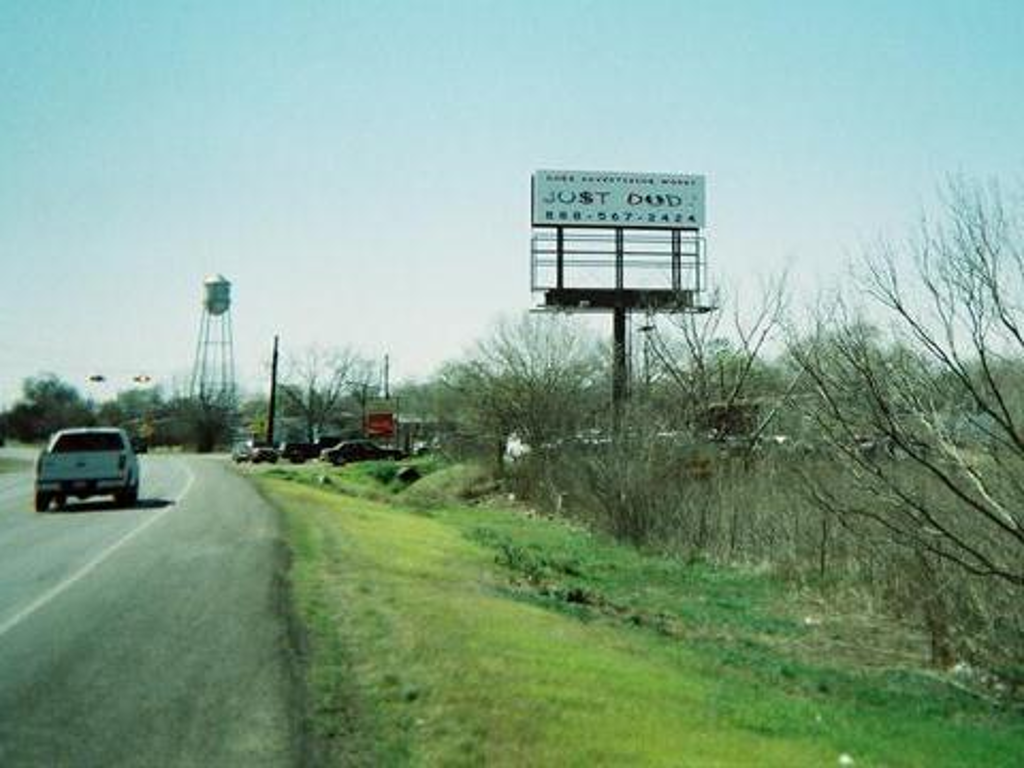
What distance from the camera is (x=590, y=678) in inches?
404

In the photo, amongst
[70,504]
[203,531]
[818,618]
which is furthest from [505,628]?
A: [70,504]

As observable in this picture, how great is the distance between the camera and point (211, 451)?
11888 cm

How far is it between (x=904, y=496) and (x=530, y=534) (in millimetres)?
19334

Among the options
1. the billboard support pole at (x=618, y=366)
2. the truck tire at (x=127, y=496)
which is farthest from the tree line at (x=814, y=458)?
the truck tire at (x=127, y=496)

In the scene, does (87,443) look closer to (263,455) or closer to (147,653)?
(147,653)

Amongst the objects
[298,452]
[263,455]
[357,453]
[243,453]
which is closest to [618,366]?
[357,453]

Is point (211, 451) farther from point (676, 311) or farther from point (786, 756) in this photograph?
point (786, 756)

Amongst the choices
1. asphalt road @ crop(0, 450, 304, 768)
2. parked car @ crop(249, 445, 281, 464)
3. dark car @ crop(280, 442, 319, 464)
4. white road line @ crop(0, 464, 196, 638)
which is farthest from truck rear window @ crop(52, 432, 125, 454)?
dark car @ crop(280, 442, 319, 464)

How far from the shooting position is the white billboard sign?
161ft

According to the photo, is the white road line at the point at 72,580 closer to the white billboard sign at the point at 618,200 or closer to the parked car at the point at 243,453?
the white billboard sign at the point at 618,200

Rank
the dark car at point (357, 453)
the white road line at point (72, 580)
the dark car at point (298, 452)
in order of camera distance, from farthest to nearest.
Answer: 1. the dark car at point (298, 452)
2. the dark car at point (357, 453)
3. the white road line at point (72, 580)

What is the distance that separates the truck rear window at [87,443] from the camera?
1321 inches

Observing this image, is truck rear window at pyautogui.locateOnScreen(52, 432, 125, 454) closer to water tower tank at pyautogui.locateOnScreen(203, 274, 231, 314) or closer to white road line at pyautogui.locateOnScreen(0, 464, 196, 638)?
white road line at pyautogui.locateOnScreen(0, 464, 196, 638)

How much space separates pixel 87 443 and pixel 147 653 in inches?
949
